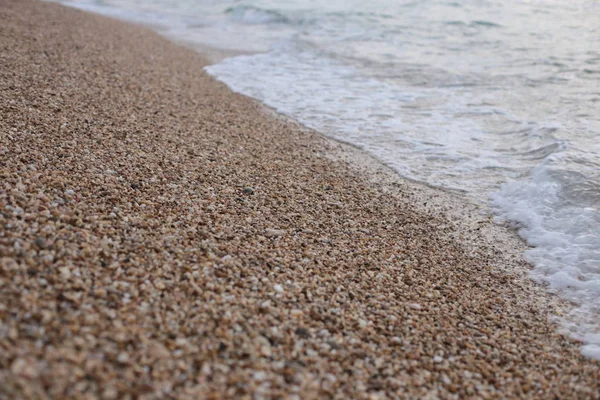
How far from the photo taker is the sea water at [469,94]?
4906 mm

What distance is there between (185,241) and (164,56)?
7.02 meters

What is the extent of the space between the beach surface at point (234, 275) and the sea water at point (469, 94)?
1.54ft

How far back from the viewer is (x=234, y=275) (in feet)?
10.5

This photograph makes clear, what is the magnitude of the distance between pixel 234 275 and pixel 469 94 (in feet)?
23.2

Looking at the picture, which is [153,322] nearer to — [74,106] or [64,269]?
[64,269]

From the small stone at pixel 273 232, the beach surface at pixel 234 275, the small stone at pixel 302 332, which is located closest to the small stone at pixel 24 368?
the beach surface at pixel 234 275

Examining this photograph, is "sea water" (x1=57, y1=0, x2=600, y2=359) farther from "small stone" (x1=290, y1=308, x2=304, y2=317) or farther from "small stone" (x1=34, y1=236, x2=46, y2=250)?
"small stone" (x1=34, y1=236, x2=46, y2=250)

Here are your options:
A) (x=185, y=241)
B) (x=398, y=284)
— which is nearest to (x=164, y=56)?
(x=185, y=241)

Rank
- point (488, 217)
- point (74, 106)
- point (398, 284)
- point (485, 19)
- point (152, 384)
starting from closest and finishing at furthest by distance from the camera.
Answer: point (152, 384)
point (398, 284)
point (488, 217)
point (74, 106)
point (485, 19)

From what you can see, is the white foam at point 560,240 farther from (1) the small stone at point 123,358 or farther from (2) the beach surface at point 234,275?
(1) the small stone at point 123,358

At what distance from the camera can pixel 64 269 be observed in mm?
2787

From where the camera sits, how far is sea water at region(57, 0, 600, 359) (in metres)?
4.91

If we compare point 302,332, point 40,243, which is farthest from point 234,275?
point 40,243

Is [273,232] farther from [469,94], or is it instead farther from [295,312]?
[469,94]
